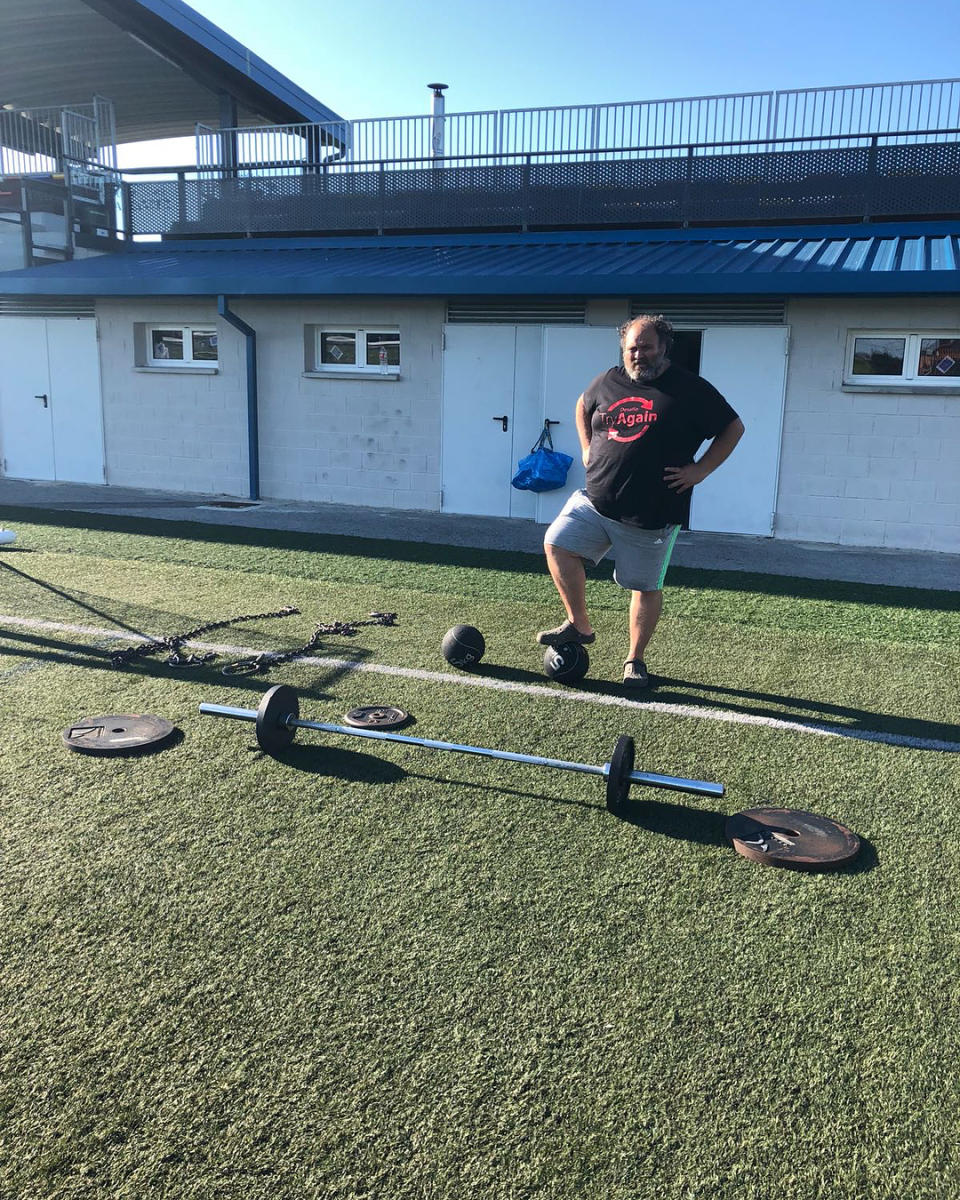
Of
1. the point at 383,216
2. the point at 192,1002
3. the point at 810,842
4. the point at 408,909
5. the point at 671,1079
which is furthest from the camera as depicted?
the point at 383,216

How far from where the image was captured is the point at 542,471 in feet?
33.6

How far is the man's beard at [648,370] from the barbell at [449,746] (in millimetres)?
1831

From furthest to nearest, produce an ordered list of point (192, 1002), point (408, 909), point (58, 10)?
point (58, 10) < point (408, 909) < point (192, 1002)

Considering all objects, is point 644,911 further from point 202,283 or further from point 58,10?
point 58,10

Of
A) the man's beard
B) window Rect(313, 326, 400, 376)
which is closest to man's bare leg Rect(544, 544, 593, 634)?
the man's beard

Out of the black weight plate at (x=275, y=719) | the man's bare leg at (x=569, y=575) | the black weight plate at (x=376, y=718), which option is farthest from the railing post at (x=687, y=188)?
the black weight plate at (x=275, y=719)

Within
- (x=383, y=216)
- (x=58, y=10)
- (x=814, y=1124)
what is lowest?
(x=814, y=1124)

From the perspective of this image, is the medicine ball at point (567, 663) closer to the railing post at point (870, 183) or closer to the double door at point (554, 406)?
the double door at point (554, 406)

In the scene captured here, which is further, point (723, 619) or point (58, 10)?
point (58, 10)

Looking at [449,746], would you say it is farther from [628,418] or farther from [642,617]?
[628,418]

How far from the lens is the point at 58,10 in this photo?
14.3 metres

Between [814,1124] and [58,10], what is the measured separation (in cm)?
1732

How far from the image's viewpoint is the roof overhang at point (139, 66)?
1431 cm

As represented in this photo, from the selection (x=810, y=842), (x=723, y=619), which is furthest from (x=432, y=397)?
(x=810, y=842)
